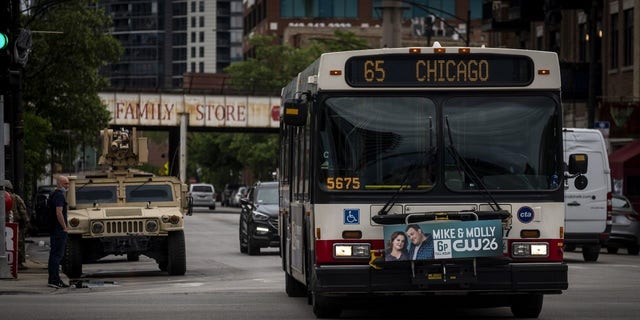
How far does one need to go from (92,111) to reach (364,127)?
3465cm

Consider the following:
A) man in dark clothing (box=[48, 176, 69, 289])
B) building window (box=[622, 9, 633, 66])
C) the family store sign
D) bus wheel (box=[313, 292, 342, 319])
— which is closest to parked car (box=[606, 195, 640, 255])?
building window (box=[622, 9, 633, 66])

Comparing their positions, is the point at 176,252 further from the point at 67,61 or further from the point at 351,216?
the point at 67,61

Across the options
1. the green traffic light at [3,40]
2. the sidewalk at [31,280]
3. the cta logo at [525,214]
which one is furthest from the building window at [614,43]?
the cta logo at [525,214]

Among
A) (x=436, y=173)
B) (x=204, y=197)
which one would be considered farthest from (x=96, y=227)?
(x=204, y=197)

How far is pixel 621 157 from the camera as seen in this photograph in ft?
156

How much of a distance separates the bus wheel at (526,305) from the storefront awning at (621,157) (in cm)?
3070

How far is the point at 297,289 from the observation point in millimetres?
20062

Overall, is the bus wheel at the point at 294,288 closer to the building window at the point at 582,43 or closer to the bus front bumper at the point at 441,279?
the bus front bumper at the point at 441,279

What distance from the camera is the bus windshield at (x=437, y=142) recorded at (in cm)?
1557

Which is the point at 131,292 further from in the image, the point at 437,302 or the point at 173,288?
the point at 437,302

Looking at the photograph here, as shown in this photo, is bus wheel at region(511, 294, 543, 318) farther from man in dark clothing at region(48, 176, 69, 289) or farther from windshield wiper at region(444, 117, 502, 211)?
man in dark clothing at region(48, 176, 69, 289)

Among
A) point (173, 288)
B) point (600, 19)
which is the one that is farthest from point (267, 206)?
point (600, 19)

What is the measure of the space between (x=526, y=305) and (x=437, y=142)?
2.25 m

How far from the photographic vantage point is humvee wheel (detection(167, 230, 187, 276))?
26.3 m
